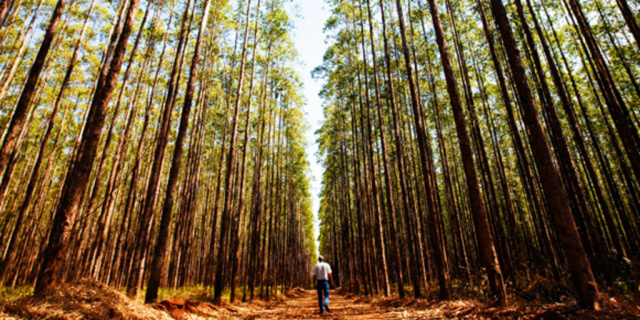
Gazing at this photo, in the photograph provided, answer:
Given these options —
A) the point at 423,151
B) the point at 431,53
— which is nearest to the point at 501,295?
the point at 423,151

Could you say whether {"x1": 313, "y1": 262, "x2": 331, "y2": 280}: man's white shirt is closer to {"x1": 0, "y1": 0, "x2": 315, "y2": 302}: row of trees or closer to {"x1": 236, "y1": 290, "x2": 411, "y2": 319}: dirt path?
{"x1": 236, "y1": 290, "x2": 411, "y2": 319}: dirt path

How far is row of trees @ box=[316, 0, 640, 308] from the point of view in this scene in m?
5.46

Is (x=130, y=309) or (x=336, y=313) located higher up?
(x=130, y=309)

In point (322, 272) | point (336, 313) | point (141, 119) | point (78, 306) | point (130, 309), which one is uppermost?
point (141, 119)

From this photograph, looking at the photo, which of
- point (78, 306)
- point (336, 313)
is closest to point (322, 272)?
point (336, 313)

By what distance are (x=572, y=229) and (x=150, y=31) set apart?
15.2 m

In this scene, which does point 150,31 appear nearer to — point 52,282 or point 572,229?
point 52,282

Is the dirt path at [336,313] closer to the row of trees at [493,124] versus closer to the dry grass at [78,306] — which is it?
the row of trees at [493,124]

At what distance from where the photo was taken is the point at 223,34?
48.4ft

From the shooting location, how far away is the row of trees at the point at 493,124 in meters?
5.46

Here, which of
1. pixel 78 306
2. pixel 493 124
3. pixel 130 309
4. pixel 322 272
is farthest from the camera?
pixel 493 124

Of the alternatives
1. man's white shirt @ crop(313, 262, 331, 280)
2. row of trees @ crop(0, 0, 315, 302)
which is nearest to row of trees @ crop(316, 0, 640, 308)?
man's white shirt @ crop(313, 262, 331, 280)

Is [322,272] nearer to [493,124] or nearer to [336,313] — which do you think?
[336,313]

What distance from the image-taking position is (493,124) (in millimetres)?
13242
